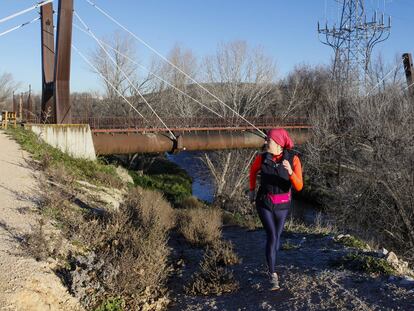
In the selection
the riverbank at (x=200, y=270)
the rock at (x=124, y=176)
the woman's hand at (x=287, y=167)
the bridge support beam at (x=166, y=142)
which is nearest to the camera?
the riverbank at (x=200, y=270)

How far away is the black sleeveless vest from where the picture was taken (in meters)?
6.06

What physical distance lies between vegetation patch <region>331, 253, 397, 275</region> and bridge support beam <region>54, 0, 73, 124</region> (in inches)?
553

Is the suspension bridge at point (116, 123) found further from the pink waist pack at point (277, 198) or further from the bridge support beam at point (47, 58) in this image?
the pink waist pack at point (277, 198)

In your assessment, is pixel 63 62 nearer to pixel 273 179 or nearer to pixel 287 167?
pixel 273 179

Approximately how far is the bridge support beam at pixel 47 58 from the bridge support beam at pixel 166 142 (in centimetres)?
226

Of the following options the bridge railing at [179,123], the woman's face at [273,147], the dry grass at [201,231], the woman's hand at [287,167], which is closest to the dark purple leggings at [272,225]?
the woman's hand at [287,167]

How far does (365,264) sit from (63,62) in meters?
14.8

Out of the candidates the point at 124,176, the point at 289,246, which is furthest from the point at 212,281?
the point at 124,176

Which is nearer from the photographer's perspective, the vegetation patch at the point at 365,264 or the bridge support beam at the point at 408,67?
the vegetation patch at the point at 365,264

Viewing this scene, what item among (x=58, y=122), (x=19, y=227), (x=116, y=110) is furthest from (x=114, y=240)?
(x=116, y=110)

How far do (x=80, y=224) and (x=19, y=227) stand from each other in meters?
0.93

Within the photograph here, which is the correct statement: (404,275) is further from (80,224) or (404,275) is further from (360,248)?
(80,224)

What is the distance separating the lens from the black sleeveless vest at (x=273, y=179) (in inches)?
238

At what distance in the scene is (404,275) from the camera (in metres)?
6.46
